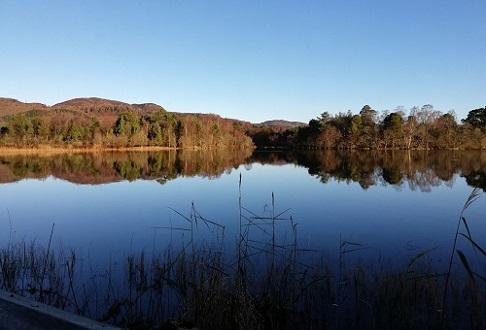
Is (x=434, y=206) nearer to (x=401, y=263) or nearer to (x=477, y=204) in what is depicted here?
(x=477, y=204)

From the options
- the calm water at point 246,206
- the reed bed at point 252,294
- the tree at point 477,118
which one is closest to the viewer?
the reed bed at point 252,294

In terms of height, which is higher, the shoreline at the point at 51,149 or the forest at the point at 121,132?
the forest at the point at 121,132

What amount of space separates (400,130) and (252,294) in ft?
248

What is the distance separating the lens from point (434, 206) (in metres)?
17.5

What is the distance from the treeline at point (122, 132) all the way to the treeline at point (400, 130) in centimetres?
2667

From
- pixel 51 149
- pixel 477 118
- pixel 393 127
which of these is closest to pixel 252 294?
pixel 393 127

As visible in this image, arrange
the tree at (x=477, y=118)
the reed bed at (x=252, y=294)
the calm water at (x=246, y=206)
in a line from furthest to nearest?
the tree at (x=477, y=118) < the calm water at (x=246, y=206) < the reed bed at (x=252, y=294)

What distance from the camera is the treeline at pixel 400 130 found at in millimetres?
73750

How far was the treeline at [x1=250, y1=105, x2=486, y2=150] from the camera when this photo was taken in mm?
73750

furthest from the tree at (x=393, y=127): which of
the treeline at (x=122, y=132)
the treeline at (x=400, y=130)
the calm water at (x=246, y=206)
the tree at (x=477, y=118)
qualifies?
the calm water at (x=246, y=206)

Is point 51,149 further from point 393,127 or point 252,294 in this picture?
point 252,294

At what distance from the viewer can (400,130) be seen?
251 feet

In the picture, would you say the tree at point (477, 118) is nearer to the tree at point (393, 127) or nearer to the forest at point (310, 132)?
the forest at point (310, 132)

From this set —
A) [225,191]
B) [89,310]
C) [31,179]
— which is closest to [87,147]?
[31,179]
